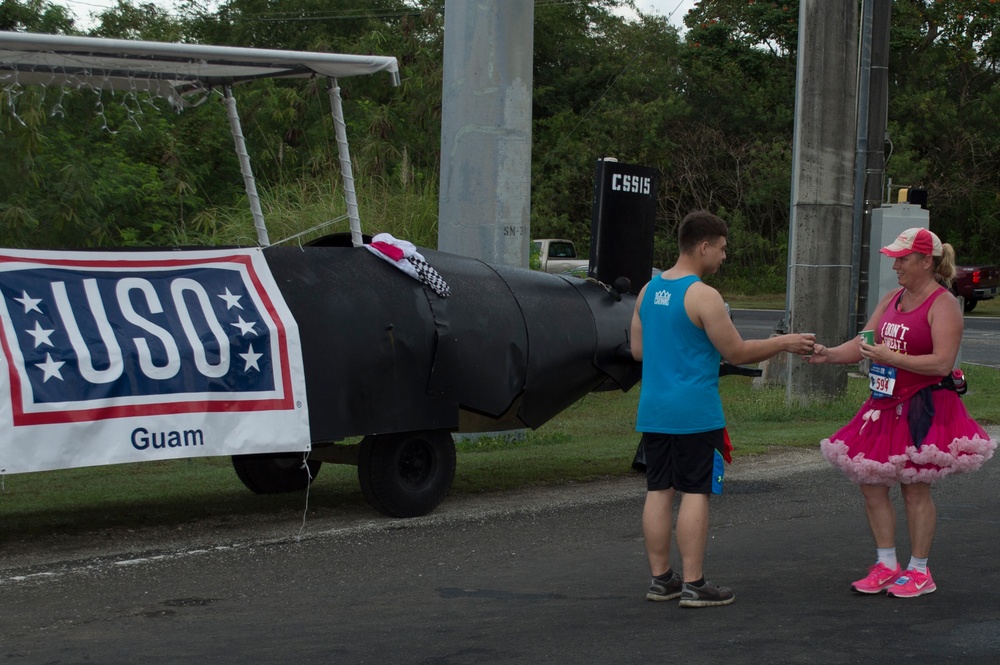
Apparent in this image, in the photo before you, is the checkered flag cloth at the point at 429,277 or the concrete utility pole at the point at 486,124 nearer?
the checkered flag cloth at the point at 429,277

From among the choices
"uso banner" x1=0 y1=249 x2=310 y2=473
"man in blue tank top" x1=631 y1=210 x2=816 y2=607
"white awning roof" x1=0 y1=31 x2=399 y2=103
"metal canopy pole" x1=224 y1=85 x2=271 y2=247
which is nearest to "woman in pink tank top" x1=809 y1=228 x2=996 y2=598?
"man in blue tank top" x1=631 y1=210 x2=816 y2=607

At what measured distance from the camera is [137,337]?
680cm

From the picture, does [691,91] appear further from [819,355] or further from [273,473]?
[819,355]

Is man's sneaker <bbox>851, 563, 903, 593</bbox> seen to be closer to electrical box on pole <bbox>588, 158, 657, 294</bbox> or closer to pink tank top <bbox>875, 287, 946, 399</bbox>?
pink tank top <bbox>875, 287, 946, 399</bbox>

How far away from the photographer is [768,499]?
860cm

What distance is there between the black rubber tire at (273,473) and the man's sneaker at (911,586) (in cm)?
413

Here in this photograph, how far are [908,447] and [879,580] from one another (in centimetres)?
66

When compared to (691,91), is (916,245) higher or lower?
lower

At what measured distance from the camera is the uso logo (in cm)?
648

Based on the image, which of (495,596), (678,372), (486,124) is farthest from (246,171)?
(678,372)

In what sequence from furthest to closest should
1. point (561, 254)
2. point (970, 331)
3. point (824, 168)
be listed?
point (561, 254), point (970, 331), point (824, 168)

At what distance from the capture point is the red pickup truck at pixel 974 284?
32062 mm

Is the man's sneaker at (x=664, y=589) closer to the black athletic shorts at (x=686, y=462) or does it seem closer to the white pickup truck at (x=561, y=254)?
the black athletic shorts at (x=686, y=462)

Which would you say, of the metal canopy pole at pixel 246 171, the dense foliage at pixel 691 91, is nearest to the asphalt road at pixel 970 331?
the dense foliage at pixel 691 91
